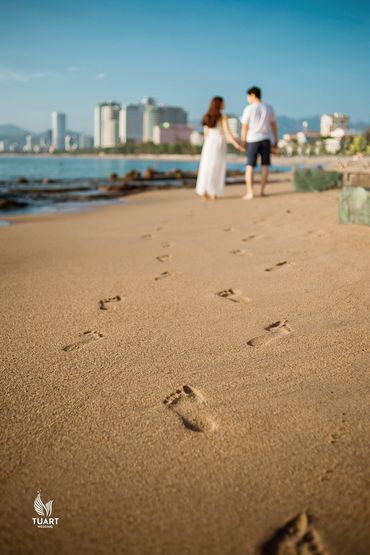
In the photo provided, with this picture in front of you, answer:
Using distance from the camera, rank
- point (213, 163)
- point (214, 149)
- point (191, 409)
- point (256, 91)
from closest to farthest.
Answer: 1. point (191, 409)
2. point (256, 91)
3. point (214, 149)
4. point (213, 163)

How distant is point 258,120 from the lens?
7113 mm

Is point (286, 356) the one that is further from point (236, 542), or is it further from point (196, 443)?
point (236, 542)

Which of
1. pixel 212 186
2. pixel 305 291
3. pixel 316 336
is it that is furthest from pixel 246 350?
pixel 212 186

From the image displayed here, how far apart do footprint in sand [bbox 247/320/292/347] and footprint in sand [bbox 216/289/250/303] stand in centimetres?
36

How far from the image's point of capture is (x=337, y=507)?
101 cm

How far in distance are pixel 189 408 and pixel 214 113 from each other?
663cm

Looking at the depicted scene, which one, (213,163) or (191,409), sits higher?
(213,163)

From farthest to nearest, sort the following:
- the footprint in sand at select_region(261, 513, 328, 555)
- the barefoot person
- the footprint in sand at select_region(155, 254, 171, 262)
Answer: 1. the barefoot person
2. the footprint in sand at select_region(155, 254, 171, 262)
3. the footprint in sand at select_region(261, 513, 328, 555)

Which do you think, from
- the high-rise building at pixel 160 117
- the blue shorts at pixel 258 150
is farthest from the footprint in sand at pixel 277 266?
the high-rise building at pixel 160 117

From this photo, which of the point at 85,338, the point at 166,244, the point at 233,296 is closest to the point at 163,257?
the point at 166,244

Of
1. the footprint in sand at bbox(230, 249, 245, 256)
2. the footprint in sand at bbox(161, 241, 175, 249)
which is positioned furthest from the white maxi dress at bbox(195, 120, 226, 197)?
the footprint in sand at bbox(230, 249, 245, 256)

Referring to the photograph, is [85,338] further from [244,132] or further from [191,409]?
[244,132]

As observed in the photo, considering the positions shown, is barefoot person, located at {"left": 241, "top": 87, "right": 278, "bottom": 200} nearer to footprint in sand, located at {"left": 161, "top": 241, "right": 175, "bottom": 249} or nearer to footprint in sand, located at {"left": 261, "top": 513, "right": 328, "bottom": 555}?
footprint in sand, located at {"left": 161, "top": 241, "right": 175, "bottom": 249}

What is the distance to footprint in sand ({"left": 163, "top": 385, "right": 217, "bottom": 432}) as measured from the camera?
1.33 metres
